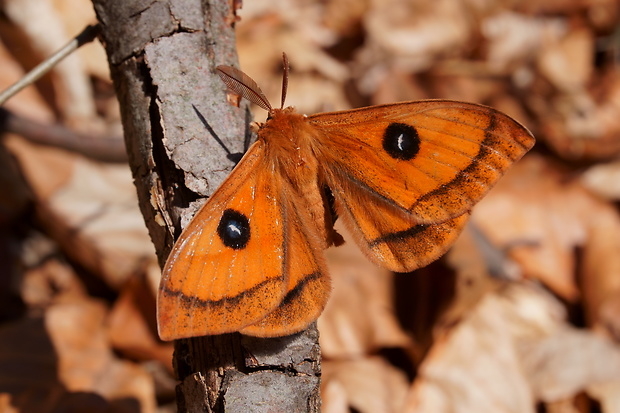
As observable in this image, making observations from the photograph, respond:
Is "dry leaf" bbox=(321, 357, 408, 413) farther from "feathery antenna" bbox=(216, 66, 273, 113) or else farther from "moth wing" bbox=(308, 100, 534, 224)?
"feathery antenna" bbox=(216, 66, 273, 113)

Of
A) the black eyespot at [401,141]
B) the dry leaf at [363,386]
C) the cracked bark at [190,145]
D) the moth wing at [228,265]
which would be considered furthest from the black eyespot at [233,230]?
the dry leaf at [363,386]

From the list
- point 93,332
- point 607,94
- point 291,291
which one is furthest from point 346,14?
point 291,291

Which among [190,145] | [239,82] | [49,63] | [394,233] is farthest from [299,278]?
[49,63]

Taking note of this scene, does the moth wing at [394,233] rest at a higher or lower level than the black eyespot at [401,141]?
lower

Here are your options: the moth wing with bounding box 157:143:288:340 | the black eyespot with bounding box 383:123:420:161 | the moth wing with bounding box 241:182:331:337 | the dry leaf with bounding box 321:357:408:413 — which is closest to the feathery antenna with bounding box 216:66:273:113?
the moth wing with bounding box 157:143:288:340

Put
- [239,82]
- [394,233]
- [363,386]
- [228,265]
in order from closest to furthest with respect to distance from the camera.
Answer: [228,265], [239,82], [394,233], [363,386]

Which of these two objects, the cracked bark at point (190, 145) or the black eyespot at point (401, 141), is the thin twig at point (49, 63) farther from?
the black eyespot at point (401, 141)

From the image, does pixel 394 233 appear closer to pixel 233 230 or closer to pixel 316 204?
pixel 316 204
